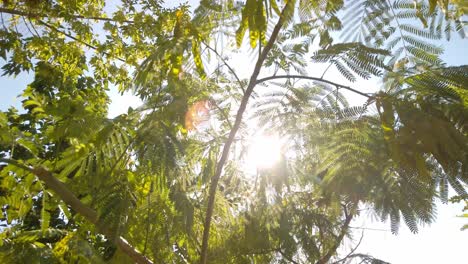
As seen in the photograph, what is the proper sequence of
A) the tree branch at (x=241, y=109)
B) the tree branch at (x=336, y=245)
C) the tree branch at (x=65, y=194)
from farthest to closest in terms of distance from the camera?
the tree branch at (x=336, y=245) → the tree branch at (x=65, y=194) → the tree branch at (x=241, y=109)

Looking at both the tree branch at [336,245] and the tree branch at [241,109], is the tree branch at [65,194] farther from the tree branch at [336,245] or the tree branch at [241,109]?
the tree branch at [336,245]

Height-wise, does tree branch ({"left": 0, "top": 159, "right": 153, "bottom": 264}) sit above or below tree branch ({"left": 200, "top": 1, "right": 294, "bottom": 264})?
below

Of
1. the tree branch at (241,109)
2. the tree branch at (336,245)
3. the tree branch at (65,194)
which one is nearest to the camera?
the tree branch at (241,109)

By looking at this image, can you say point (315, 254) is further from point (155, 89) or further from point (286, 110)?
point (155, 89)

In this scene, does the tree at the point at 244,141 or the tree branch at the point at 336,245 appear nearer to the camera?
the tree at the point at 244,141

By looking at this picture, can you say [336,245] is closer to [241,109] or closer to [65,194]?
[241,109]

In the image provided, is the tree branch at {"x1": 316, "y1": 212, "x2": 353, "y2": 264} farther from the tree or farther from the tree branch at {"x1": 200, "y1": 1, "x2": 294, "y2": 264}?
the tree branch at {"x1": 200, "y1": 1, "x2": 294, "y2": 264}

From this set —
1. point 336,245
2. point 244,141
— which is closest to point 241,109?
point 244,141

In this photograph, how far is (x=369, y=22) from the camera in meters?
2.60

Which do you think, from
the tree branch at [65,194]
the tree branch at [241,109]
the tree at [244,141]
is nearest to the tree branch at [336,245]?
the tree at [244,141]

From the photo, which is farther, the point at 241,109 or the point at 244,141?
the point at 244,141

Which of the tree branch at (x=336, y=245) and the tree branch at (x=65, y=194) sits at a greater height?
the tree branch at (x=336, y=245)

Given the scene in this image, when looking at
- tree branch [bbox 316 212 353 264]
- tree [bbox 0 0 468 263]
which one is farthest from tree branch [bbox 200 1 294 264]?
tree branch [bbox 316 212 353 264]

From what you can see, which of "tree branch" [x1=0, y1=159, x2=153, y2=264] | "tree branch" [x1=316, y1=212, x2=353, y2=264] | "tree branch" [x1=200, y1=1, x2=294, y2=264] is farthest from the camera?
"tree branch" [x1=316, y1=212, x2=353, y2=264]
